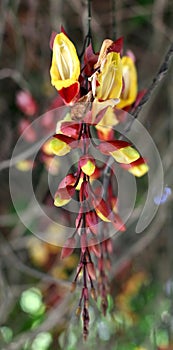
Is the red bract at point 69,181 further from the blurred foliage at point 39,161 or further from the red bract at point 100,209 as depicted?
the blurred foliage at point 39,161

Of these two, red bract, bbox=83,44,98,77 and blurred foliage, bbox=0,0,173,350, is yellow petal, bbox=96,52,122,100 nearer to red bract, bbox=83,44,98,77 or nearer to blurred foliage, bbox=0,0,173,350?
red bract, bbox=83,44,98,77

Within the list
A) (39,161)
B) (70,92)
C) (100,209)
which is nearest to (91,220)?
(100,209)

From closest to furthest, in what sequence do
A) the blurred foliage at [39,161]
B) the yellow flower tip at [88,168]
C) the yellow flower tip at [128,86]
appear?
the yellow flower tip at [88,168] → the yellow flower tip at [128,86] → the blurred foliage at [39,161]

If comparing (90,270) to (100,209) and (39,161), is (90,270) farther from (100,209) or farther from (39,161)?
(39,161)

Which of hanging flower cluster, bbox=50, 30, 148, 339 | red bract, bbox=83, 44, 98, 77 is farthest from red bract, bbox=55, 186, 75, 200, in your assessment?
red bract, bbox=83, 44, 98, 77

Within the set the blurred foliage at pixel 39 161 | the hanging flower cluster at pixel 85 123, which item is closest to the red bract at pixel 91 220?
the hanging flower cluster at pixel 85 123
